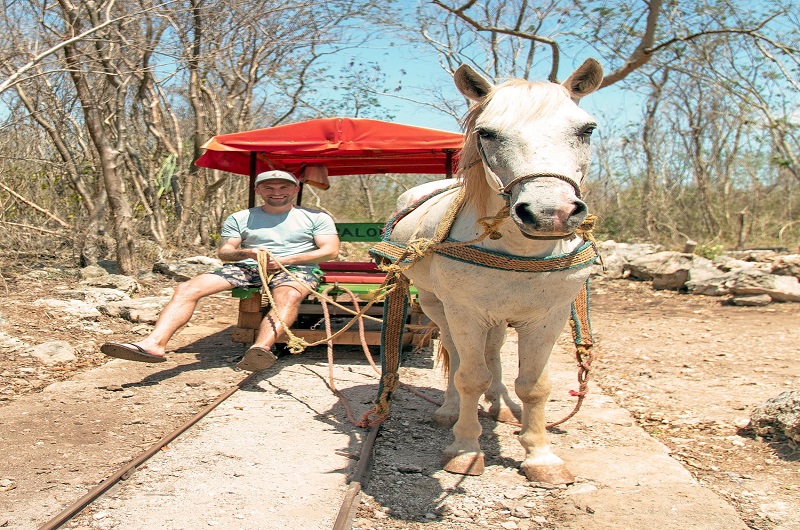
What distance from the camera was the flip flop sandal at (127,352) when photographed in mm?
4473

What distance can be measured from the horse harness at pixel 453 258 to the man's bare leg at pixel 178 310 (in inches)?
69.3

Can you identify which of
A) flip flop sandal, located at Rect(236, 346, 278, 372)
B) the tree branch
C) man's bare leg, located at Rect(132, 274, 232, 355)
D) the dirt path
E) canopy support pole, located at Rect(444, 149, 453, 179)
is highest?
canopy support pole, located at Rect(444, 149, 453, 179)

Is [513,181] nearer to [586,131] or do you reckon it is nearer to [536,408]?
[586,131]

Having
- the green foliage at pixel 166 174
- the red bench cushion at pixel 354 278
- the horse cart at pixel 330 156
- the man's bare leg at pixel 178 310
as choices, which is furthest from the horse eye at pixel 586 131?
the green foliage at pixel 166 174

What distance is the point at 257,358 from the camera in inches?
188

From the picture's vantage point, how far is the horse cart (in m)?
5.83

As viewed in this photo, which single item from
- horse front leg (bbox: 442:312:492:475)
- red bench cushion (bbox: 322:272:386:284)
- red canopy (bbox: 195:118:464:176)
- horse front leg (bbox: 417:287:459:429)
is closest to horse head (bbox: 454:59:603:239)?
horse front leg (bbox: 442:312:492:475)

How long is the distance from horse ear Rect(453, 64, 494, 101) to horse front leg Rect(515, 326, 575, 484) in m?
1.11

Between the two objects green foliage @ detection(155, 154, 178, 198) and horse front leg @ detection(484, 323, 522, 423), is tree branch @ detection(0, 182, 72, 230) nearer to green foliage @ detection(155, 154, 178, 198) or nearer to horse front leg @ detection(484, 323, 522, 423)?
green foliage @ detection(155, 154, 178, 198)

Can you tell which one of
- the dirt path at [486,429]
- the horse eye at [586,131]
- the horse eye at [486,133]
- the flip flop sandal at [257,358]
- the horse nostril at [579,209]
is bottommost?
the dirt path at [486,429]

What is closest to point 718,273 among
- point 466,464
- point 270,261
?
point 270,261

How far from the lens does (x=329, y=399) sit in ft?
15.5

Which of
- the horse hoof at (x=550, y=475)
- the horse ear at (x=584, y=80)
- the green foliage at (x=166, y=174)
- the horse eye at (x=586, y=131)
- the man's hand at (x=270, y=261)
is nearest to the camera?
the horse eye at (x=586, y=131)

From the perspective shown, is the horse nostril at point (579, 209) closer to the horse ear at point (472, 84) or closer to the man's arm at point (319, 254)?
the horse ear at point (472, 84)
